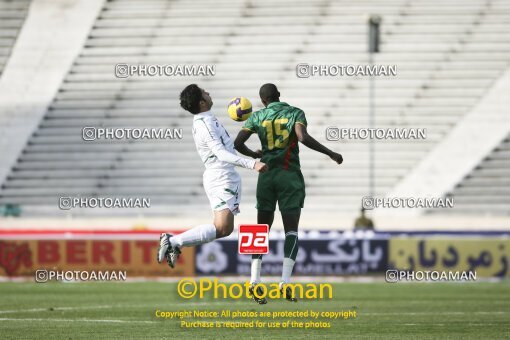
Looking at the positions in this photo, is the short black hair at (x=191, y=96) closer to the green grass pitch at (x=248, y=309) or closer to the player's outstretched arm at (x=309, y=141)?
the player's outstretched arm at (x=309, y=141)

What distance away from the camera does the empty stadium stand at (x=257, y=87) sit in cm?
3356

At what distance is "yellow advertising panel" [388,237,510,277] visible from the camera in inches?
992

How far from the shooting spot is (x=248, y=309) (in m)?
16.5

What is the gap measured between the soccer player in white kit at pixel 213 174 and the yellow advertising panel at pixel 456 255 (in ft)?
42.4

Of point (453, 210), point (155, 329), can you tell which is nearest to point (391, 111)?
point (453, 210)

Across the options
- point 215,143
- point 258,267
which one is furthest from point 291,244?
point 215,143

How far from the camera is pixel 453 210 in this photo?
3238 centimetres

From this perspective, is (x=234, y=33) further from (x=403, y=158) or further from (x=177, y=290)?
(x=177, y=290)

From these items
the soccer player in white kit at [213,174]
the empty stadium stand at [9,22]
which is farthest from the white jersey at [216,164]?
the empty stadium stand at [9,22]

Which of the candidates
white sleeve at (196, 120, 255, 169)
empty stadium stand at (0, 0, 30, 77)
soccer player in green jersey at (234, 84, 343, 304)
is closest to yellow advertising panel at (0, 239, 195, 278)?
soccer player in green jersey at (234, 84, 343, 304)

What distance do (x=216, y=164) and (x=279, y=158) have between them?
768mm

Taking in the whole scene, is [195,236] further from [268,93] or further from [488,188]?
[488,188]

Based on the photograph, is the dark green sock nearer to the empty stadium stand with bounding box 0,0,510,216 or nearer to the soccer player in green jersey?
the soccer player in green jersey

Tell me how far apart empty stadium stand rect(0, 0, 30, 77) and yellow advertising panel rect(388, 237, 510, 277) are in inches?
694
